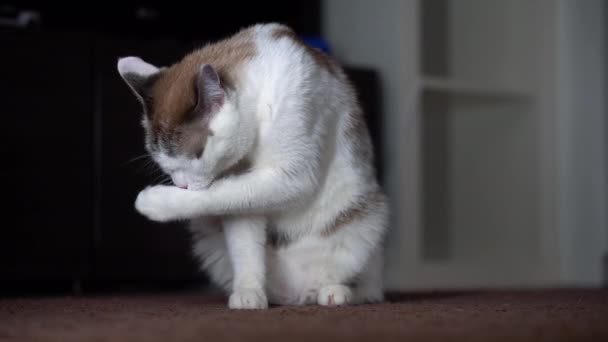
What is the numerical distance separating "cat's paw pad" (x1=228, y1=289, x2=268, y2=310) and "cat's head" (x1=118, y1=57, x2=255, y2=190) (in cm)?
21

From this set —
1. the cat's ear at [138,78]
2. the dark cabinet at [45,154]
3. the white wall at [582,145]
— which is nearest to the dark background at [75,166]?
the dark cabinet at [45,154]

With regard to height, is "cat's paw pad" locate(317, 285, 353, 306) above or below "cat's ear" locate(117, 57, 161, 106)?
below

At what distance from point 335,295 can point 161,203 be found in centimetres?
40

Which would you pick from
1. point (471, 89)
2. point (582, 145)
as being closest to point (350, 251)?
point (471, 89)

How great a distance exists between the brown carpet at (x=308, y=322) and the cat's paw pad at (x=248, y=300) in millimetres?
46

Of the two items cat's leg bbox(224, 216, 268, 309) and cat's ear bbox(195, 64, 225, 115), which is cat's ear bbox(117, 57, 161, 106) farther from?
cat's leg bbox(224, 216, 268, 309)

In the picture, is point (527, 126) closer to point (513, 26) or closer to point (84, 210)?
point (513, 26)

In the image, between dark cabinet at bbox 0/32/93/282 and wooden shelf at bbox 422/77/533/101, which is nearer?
dark cabinet at bbox 0/32/93/282

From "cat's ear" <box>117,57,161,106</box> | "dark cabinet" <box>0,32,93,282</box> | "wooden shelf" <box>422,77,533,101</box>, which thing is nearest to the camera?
"cat's ear" <box>117,57,161,106</box>

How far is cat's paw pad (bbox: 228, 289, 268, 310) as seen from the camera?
1393 millimetres

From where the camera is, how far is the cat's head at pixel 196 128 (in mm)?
1334

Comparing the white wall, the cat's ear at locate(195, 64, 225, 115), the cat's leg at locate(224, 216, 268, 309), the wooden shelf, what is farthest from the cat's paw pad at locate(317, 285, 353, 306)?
the white wall

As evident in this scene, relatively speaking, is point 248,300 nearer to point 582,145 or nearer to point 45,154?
point 45,154

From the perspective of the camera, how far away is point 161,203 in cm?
136
